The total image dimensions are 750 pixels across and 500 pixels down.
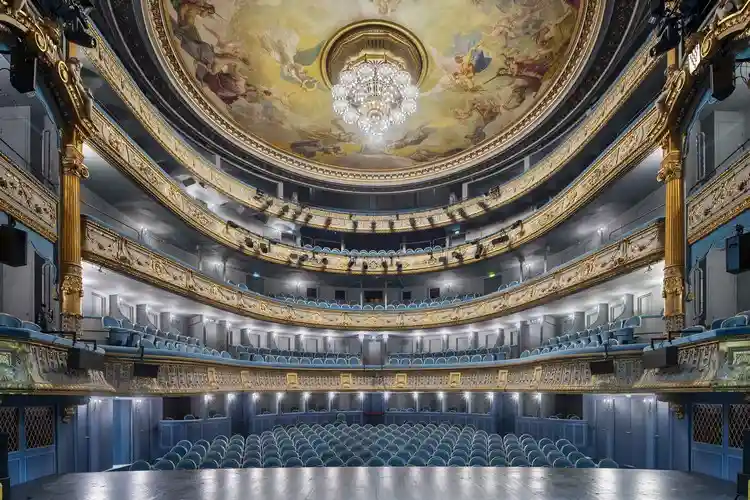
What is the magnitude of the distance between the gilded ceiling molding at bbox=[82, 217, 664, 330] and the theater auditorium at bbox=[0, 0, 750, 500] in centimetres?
12

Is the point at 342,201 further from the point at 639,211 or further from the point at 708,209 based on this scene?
the point at 708,209

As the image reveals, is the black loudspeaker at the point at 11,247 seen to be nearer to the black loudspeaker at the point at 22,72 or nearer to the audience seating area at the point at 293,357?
the black loudspeaker at the point at 22,72

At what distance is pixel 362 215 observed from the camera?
101 feet

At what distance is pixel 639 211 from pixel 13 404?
17.5 meters

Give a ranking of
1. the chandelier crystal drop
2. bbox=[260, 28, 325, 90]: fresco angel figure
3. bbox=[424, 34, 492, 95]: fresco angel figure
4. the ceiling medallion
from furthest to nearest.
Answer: the chandelier crystal drop → the ceiling medallion → bbox=[424, 34, 492, 95]: fresco angel figure → bbox=[260, 28, 325, 90]: fresco angel figure

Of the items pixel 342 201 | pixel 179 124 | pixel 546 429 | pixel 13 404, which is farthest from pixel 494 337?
pixel 13 404

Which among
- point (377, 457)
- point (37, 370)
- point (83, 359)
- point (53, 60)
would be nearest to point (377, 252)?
point (377, 457)

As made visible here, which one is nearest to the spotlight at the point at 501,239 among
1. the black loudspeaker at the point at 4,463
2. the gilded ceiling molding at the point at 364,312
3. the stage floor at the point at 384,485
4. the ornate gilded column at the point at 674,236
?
the gilded ceiling molding at the point at 364,312

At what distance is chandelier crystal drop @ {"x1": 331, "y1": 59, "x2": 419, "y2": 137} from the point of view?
1992 centimetres

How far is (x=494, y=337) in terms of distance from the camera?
27781mm

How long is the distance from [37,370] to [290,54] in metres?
15.3

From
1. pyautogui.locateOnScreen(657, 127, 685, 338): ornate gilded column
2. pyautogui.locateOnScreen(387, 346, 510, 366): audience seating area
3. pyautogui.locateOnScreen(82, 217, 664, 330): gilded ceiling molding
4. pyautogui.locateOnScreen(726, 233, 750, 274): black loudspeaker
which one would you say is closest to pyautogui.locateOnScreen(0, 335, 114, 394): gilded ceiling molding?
pyautogui.locateOnScreen(82, 217, 664, 330): gilded ceiling molding

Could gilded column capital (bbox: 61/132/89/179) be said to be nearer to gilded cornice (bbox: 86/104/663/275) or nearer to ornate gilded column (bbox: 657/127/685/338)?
gilded cornice (bbox: 86/104/663/275)

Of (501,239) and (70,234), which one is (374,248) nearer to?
(501,239)
